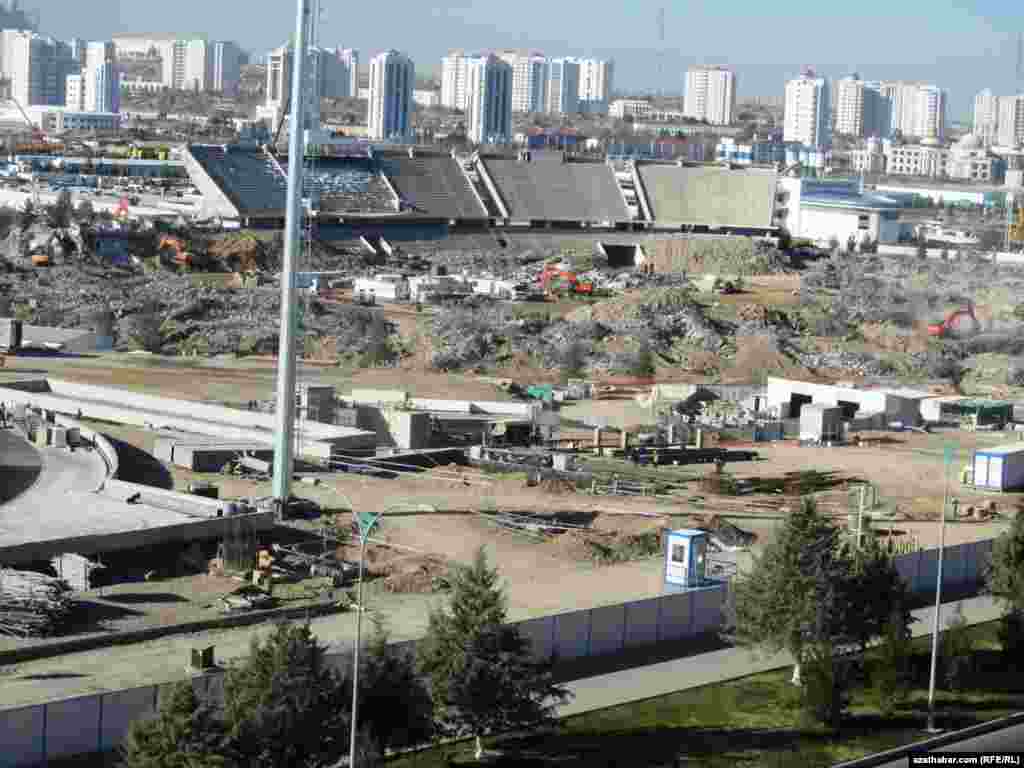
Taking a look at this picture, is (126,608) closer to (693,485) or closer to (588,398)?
(693,485)

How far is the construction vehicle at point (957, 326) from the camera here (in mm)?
42344

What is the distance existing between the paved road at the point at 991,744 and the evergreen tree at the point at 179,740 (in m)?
4.52

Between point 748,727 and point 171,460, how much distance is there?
1078 centimetres

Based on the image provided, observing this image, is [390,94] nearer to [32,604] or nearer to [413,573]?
[413,573]

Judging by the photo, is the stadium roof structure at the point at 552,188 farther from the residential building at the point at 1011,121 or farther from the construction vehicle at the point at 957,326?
the residential building at the point at 1011,121

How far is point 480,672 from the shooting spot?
1297 cm

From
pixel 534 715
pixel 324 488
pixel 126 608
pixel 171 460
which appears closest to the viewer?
pixel 534 715

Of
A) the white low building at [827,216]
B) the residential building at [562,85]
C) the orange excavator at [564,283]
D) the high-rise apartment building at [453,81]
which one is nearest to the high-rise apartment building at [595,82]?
the residential building at [562,85]

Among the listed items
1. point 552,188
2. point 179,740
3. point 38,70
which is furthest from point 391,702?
point 38,70

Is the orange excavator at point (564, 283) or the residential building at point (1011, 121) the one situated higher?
the residential building at point (1011, 121)

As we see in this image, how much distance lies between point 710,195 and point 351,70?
314ft

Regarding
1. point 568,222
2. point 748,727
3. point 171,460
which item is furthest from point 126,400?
point 568,222

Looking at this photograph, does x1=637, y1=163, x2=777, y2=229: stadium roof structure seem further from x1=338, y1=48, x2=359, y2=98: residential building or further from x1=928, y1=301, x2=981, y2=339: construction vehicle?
x1=338, y1=48, x2=359, y2=98: residential building

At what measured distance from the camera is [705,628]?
1633 cm
